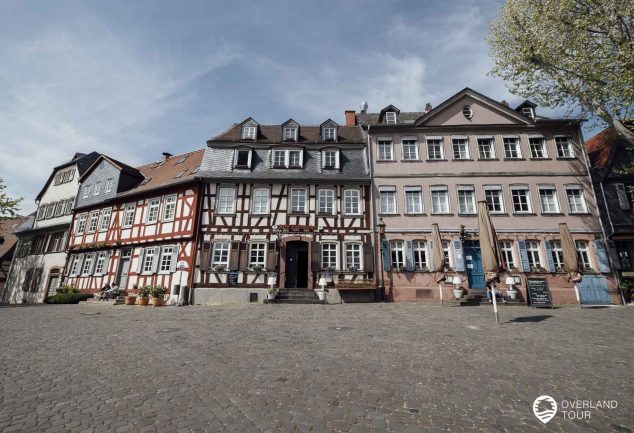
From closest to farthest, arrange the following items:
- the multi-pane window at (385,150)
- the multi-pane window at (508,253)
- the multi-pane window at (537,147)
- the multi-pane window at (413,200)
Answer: the multi-pane window at (508,253) < the multi-pane window at (413,200) < the multi-pane window at (537,147) < the multi-pane window at (385,150)

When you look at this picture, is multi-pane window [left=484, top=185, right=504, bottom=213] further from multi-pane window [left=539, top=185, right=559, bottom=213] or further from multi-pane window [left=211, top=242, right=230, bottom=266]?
multi-pane window [left=211, top=242, right=230, bottom=266]

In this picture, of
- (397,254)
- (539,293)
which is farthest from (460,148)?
(539,293)

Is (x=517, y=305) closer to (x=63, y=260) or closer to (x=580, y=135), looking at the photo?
(x=580, y=135)

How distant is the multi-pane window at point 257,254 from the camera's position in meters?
16.6

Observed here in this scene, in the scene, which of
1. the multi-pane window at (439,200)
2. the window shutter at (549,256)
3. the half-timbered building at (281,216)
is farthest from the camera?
the multi-pane window at (439,200)

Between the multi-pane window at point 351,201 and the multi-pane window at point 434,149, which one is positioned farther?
the multi-pane window at point 434,149

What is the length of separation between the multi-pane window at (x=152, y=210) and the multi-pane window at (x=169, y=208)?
68 cm

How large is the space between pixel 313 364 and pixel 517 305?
12.6 meters

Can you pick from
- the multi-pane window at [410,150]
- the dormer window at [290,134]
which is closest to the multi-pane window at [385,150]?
the multi-pane window at [410,150]

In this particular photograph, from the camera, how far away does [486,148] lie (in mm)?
18078

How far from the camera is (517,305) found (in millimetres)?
13930

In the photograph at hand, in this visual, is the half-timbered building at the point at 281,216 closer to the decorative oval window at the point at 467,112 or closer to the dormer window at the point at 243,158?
the dormer window at the point at 243,158

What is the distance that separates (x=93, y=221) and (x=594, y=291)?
30.5 metres

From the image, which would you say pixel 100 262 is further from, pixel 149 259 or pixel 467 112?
pixel 467 112
